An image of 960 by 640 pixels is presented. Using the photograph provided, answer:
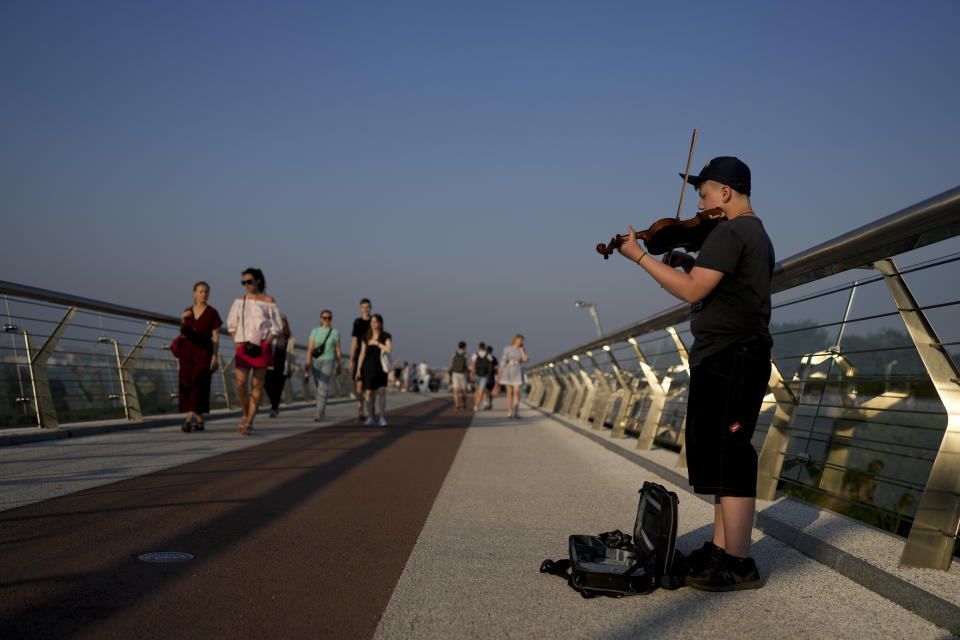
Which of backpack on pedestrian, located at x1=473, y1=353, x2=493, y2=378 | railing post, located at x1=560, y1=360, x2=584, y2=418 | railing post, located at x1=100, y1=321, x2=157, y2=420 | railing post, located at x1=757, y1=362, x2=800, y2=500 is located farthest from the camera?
backpack on pedestrian, located at x1=473, y1=353, x2=493, y2=378

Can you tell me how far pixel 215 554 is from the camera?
352cm

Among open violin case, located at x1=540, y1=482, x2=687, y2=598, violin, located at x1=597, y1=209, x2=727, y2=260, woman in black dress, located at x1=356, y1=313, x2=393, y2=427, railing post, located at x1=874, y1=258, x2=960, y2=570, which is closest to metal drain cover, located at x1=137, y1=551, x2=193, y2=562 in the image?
open violin case, located at x1=540, y1=482, x2=687, y2=598

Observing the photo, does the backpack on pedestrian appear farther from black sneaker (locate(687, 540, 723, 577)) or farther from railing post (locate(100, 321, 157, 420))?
black sneaker (locate(687, 540, 723, 577))

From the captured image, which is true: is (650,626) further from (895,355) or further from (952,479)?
(895,355)

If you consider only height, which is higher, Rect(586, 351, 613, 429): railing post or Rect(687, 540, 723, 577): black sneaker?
Rect(586, 351, 613, 429): railing post

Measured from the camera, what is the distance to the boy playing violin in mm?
3178

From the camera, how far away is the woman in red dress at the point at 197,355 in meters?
10.1

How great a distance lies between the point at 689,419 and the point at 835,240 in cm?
126

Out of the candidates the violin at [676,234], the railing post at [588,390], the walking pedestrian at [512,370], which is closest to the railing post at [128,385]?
the railing post at [588,390]

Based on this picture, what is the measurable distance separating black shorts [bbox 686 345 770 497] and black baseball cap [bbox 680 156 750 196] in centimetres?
73

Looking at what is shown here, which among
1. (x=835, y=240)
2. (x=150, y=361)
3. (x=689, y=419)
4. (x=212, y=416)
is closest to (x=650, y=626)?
(x=689, y=419)

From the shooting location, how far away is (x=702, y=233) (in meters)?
3.38

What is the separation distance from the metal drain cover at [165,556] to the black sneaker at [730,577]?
2.25 meters

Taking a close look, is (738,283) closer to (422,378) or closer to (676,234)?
(676,234)
